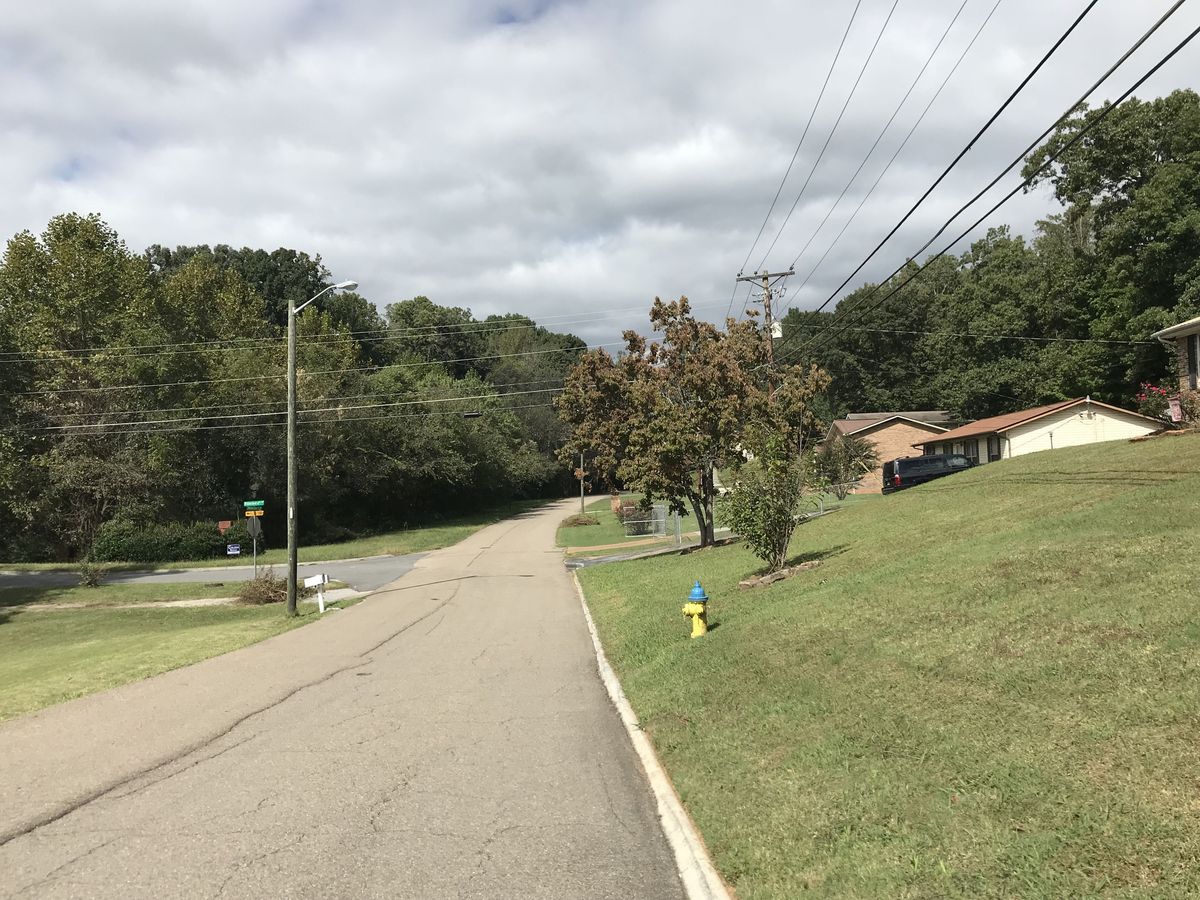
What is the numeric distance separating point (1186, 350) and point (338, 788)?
1177 inches

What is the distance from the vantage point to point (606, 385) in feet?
107

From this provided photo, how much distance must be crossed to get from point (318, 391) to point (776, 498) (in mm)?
41843

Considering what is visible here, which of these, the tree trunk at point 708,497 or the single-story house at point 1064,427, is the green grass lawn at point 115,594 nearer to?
the tree trunk at point 708,497

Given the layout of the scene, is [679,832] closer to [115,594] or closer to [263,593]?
[263,593]

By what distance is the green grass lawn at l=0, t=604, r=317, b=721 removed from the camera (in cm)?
1203

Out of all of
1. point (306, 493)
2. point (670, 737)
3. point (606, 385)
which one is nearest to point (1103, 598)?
point (670, 737)

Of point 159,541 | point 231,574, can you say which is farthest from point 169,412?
point 231,574

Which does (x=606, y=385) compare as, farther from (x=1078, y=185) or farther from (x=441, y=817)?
(x=1078, y=185)

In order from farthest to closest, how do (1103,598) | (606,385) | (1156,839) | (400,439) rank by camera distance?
(400,439), (606,385), (1103,598), (1156,839)

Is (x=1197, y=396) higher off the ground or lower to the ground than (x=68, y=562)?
higher

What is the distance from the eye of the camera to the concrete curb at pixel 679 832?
4707 millimetres

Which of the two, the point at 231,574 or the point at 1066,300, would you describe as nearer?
the point at 231,574

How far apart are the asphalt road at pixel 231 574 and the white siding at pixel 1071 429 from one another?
98.9 feet

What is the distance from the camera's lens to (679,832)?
5594mm
